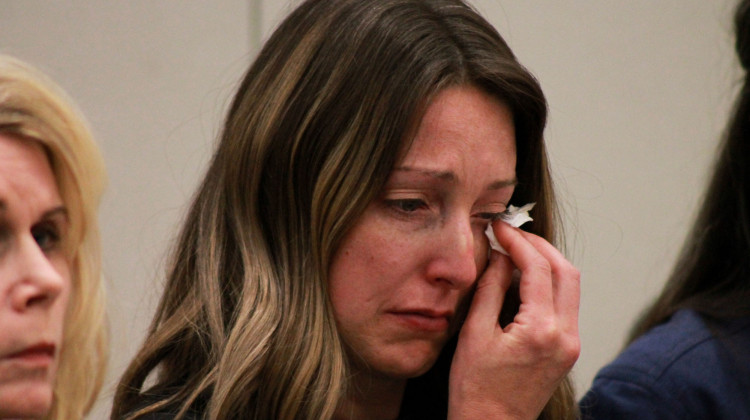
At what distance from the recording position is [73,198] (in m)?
1.28

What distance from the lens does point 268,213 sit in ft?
4.76

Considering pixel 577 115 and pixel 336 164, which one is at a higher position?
pixel 336 164

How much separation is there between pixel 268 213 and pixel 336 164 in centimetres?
14

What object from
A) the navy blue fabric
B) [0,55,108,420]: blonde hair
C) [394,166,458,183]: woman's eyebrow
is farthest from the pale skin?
[0,55,108,420]: blonde hair

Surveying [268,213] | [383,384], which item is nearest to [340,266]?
[268,213]

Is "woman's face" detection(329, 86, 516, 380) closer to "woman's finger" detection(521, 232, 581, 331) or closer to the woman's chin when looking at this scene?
"woman's finger" detection(521, 232, 581, 331)

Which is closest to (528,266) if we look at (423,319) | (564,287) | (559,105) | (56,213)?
Answer: (564,287)

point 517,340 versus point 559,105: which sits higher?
point 559,105

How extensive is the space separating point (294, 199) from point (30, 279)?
1.30ft

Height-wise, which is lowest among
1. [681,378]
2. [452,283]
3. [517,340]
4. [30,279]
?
[681,378]

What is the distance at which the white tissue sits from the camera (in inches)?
60.6

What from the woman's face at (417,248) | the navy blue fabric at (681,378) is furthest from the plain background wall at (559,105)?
the woman's face at (417,248)

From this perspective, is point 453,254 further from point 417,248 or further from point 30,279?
point 30,279

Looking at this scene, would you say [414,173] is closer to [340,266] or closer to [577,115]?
[340,266]
